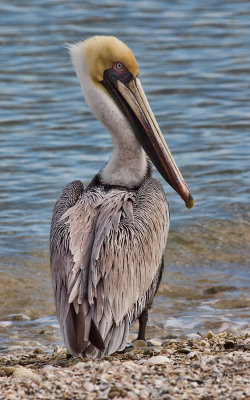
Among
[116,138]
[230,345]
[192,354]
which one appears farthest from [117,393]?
[116,138]

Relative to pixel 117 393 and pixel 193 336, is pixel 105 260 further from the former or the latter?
pixel 193 336

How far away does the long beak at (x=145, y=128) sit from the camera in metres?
5.75

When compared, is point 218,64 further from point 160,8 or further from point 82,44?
point 82,44

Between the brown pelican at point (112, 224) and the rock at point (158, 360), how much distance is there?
245mm

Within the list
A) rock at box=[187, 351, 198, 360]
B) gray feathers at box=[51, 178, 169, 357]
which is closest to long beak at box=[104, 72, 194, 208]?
gray feathers at box=[51, 178, 169, 357]

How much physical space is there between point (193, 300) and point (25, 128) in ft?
16.3

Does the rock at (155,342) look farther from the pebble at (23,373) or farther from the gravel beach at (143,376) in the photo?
the pebble at (23,373)

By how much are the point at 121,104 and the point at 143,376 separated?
2.20 meters

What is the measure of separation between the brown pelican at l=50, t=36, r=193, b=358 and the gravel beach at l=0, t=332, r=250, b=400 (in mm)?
244

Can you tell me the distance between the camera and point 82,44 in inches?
234

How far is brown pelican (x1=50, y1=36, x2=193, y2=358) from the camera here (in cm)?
491

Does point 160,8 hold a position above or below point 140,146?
above

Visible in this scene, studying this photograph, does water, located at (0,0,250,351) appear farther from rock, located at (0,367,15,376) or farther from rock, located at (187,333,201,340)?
rock, located at (0,367,15,376)

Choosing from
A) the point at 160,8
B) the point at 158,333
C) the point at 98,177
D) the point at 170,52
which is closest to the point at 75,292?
the point at 98,177
